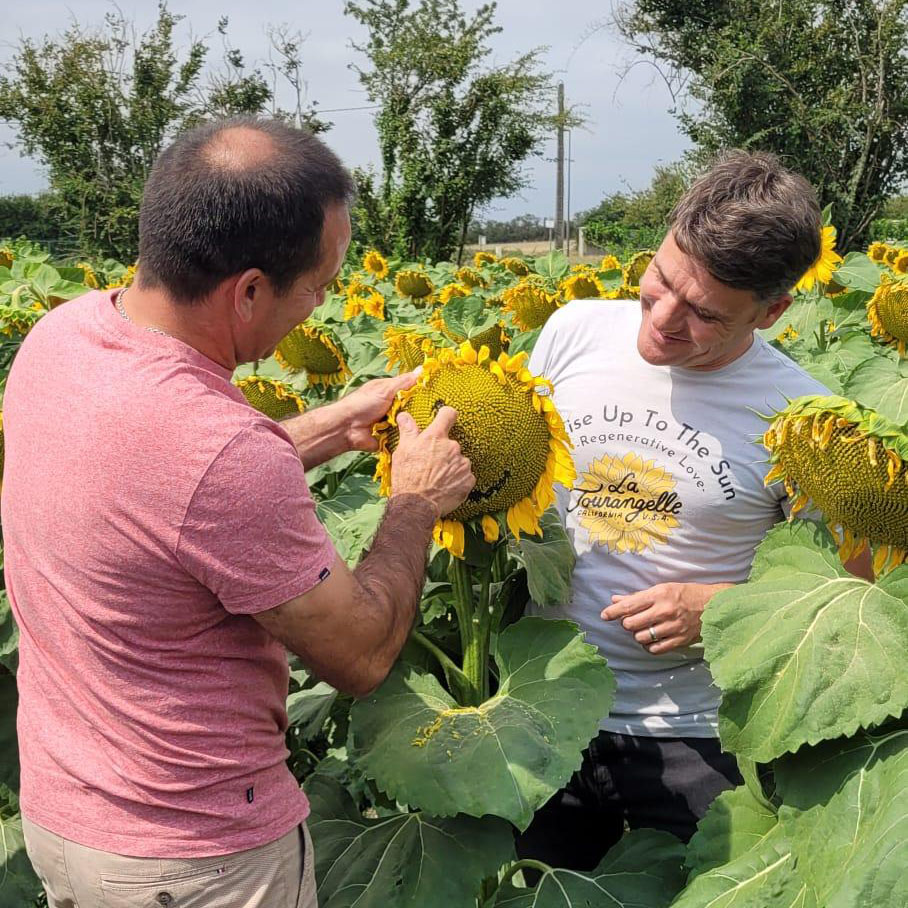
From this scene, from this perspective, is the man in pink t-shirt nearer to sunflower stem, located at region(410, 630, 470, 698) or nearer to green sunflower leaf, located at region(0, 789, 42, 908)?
sunflower stem, located at region(410, 630, 470, 698)

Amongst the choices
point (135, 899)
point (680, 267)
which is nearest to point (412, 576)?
point (135, 899)

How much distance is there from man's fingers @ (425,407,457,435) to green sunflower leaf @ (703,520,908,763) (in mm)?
477

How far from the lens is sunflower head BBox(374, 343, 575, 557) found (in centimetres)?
174

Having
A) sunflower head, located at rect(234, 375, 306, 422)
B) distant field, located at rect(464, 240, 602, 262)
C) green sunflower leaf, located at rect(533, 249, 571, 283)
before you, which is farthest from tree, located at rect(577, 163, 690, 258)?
sunflower head, located at rect(234, 375, 306, 422)

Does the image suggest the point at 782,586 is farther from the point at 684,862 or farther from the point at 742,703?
the point at 684,862

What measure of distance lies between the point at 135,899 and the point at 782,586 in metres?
1.04

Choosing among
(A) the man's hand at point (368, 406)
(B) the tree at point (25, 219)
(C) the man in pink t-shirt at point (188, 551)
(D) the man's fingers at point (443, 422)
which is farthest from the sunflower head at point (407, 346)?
(B) the tree at point (25, 219)

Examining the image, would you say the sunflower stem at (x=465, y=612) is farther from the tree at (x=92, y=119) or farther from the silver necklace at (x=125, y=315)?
the tree at (x=92, y=119)

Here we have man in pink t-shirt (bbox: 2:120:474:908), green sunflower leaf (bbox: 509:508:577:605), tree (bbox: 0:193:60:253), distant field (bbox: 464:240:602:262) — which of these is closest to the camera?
man in pink t-shirt (bbox: 2:120:474:908)

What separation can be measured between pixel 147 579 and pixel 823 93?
917 inches

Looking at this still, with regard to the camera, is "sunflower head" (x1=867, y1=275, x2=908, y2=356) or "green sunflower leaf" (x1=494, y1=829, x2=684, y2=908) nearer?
"green sunflower leaf" (x1=494, y1=829, x2=684, y2=908)

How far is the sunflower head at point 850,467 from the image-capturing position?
1406mm

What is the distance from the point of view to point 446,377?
1786mm

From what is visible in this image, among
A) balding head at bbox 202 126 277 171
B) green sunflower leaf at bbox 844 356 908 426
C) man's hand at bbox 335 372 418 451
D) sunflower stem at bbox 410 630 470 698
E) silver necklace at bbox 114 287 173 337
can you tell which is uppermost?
balding head at bbox 202 126 277 171
